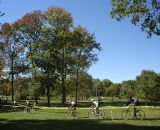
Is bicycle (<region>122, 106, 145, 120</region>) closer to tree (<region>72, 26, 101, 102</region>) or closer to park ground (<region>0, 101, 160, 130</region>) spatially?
park ground (<region>0, 101, 160, 130</region>)

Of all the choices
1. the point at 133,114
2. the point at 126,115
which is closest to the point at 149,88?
the point at 133,114

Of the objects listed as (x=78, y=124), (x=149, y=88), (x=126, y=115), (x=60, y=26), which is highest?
(x=60, y=26)

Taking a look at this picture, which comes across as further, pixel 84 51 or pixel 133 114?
pixel 84 51

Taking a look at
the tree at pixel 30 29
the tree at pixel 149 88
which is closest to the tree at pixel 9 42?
the tree at pixel 30 29

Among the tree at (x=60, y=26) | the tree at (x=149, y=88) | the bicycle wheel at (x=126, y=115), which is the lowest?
the bicycle wheel at (x=126, y=115)

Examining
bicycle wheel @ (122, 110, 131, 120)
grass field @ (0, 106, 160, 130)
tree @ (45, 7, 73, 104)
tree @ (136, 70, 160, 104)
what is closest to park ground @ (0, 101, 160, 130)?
grass field @ (0, 106, 160, 130)

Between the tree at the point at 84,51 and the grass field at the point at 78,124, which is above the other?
the tree at the point at 84,51

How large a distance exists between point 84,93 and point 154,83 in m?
31.0

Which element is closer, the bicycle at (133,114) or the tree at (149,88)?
the bicycle at (133,114)

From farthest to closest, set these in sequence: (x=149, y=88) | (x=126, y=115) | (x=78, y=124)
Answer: (x=149, y=88), (x=126, y=115), (x=78, y=124)

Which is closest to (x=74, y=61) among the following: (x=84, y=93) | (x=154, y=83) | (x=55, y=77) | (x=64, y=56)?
(x=64, y=56)

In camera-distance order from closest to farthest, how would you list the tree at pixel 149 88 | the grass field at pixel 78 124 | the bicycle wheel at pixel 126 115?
the grass field at pixel 78 124
the bicycle wheel at pixel 126 115
the tree at pixel 149 88

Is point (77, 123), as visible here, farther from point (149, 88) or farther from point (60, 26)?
point (149, 88)

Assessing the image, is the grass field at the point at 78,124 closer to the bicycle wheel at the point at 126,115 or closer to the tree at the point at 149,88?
the bicycle wheel at the point at 126,115
